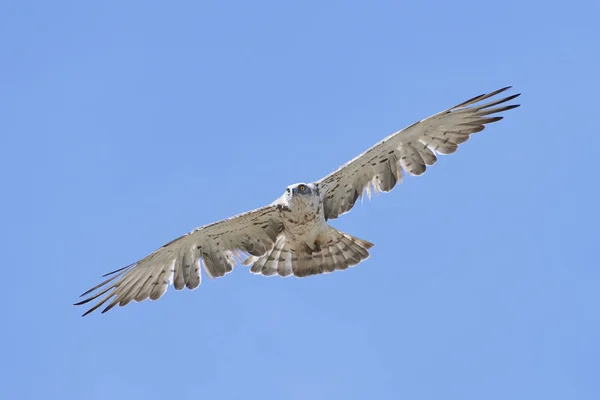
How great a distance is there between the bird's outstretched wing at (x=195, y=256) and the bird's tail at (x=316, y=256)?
0.19m

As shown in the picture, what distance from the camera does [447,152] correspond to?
93.9ft

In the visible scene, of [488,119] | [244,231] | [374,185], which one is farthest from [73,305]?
[488,119]

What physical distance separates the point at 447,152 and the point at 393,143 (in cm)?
81

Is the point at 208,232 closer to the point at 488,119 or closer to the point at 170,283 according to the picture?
the point at 170,283

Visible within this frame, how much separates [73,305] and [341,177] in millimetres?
4345

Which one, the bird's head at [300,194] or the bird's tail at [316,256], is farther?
the bird's tail at [316,256]

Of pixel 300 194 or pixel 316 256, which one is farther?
pixel 316 256

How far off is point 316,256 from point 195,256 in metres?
1.81

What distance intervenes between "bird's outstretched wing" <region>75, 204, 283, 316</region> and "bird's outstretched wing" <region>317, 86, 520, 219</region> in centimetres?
99

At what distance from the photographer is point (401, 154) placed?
2875 centimetres

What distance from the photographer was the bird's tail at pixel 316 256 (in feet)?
94.9

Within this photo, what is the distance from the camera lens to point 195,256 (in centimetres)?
2894

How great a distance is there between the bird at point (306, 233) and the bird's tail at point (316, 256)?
0.05 ft

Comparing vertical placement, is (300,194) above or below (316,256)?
above
